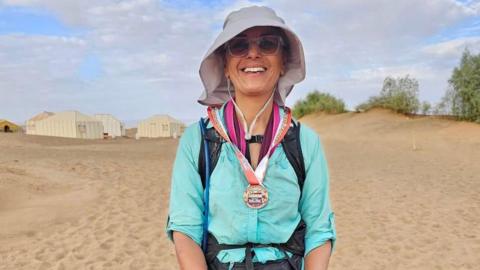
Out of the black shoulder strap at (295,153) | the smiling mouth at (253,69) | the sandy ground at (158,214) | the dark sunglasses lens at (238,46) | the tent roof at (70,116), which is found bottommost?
the sandy ground at (158,214)

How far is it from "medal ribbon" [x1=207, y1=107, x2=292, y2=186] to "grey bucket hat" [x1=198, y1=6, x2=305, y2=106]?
0.15 m

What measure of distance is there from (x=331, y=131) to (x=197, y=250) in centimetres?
2969

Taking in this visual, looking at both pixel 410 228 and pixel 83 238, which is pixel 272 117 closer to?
pixel 83 238

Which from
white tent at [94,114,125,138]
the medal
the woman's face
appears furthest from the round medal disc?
white tent at [94,114,125,138]

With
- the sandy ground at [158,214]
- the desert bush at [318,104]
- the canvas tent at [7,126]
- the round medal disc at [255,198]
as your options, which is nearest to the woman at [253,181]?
the round medal disc at [255,198]

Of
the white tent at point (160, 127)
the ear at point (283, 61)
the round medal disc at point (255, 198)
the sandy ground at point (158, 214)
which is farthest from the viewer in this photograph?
the white tent at point (160, 127)

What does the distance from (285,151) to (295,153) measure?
0.04 metres

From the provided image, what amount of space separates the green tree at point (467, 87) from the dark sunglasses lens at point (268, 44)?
812 inches

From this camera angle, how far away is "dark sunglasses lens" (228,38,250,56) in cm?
147

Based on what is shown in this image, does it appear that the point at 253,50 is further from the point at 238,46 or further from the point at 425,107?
the point at 425,107

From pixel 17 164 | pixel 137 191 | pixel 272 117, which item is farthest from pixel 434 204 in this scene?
pixel 17 164

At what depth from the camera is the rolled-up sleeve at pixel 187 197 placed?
4.50ft

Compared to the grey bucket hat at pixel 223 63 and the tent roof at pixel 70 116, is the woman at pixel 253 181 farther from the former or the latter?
the tent roof at pixel 70 116

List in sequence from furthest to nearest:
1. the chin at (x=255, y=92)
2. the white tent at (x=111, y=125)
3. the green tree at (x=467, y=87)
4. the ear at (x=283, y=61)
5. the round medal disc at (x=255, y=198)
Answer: the white tent at (x=111, y=125), the green tree at (x=467, y=87), the ear at (x=283, y=61), the chin at (x=255, y=92), the round medal disc at (x=255, y=198)
